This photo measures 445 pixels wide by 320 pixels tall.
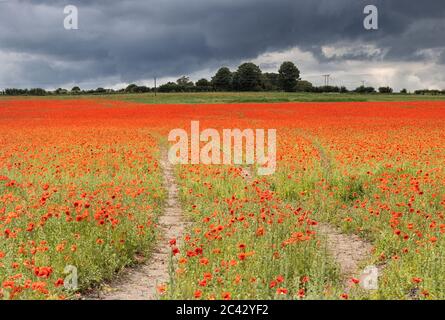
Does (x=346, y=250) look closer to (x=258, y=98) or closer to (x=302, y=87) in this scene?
(x=258, y=98)

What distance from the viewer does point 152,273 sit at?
22.8 feet

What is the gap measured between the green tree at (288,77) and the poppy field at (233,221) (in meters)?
96.4

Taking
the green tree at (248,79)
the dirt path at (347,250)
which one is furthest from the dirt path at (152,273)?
the green tree at (248,79)

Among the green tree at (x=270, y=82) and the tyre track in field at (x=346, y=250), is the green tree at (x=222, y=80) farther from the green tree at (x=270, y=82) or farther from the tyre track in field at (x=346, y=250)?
the tyre track in field at (x=346, y=250)

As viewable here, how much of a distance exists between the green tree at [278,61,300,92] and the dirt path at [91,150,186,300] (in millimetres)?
105936

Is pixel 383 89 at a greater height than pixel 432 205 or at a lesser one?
greater

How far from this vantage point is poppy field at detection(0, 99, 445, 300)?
18.6 ft

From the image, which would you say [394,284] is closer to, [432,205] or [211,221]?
[211,221]

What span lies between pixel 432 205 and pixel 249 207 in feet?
12.4

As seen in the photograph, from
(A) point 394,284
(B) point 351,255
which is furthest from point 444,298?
(B) point 351,255

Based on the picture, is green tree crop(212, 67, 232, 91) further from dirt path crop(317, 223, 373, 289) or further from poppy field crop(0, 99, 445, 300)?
dirt path crop(317, 223, 373, 289)

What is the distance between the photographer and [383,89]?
93.5 m

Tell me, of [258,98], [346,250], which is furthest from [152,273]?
[258,98]

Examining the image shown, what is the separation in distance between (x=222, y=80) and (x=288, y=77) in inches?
609
